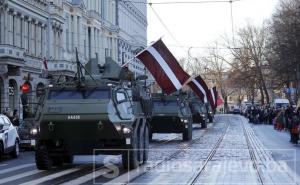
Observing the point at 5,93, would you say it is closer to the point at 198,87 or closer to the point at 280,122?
the point at 198,87

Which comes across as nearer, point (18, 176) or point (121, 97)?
point (18, 176)

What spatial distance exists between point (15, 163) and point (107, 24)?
183 ft

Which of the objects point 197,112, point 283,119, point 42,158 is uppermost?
point 197,112

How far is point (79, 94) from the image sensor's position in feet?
59.9

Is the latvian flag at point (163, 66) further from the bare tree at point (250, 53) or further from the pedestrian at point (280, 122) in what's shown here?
the bare tree at point (250, 53)

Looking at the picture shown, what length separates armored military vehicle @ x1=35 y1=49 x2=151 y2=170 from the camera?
57.1 feet

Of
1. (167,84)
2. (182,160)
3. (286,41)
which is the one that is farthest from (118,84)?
(286,41)

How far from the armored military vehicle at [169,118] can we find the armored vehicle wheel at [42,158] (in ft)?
48.6

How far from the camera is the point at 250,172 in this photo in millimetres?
16578

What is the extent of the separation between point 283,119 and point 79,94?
1146 inches

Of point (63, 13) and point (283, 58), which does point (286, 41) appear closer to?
point (283, 58)

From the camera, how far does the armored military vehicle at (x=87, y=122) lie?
17391mm

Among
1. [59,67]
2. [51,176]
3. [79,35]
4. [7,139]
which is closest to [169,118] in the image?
[7,139]

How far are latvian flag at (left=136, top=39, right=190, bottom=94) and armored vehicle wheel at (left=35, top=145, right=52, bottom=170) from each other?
8.33 m
